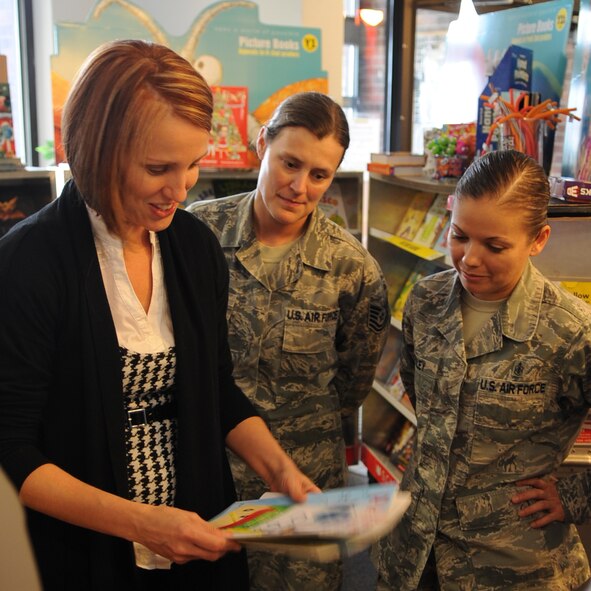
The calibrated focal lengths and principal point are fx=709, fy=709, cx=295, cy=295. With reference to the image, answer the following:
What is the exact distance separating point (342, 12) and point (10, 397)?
3.73m

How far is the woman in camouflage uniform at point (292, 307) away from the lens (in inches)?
83.5

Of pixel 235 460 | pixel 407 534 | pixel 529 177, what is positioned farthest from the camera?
pixel 235 460

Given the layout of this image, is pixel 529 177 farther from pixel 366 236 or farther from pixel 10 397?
pixel 366 236

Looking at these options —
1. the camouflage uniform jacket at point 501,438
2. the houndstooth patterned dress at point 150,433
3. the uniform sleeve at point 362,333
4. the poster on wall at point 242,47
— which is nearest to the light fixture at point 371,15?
the poster on wall at point 242,47

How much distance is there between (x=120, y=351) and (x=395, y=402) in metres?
2.15

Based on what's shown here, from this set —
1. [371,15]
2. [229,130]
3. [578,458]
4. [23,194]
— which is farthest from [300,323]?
[371,15]

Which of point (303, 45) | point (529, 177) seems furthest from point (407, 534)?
point (303, 45)

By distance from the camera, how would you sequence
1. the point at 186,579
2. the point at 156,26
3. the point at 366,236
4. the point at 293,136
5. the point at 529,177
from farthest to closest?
the point at 366,236 → the point at 156,26 → the point at 293,136 → the point at 529,177 → the point at 186,579

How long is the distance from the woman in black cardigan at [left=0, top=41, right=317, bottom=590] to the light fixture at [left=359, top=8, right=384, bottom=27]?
137 inches

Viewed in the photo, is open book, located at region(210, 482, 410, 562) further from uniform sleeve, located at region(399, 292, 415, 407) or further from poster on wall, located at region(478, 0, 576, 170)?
poster on wall, located at region(478, 0, 576, 170)

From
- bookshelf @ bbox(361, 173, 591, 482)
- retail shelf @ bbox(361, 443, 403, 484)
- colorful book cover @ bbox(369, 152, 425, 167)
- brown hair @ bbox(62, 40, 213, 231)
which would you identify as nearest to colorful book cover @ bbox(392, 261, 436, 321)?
bookshelf @ bbox(361, 173, 591, 482)

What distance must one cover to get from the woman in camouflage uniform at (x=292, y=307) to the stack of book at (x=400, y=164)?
0.95m

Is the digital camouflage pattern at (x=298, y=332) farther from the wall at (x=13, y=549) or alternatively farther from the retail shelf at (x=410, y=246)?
the wall at (x=13, y=549)

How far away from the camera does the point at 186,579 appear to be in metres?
1.53
